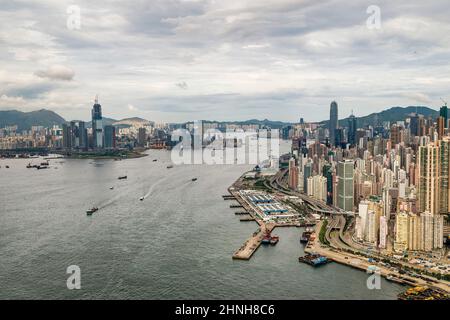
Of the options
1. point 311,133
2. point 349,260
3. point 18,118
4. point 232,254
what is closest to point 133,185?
point 232,254

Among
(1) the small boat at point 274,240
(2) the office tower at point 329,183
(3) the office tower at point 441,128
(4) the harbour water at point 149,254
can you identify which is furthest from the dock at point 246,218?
(3) the office tower at point 441,128

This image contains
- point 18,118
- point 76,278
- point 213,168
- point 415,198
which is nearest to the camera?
point 76,278

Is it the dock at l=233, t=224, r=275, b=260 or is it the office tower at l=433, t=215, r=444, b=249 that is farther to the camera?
the office tower at l=433, t=215, r=444, b=249

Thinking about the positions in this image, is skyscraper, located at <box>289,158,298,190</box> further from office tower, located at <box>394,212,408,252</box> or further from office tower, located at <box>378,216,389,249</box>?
office tower, located at <box>394,212,408,252</box>

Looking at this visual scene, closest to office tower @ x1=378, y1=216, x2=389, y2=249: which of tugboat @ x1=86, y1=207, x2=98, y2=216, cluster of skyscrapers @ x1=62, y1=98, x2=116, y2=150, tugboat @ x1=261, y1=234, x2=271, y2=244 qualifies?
tugboat @ x1=261, y1=234, x2=271, y2=244

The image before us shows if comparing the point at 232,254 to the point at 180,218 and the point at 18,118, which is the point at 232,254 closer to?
the point at 180,218

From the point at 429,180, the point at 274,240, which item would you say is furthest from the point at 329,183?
the point at 274,240

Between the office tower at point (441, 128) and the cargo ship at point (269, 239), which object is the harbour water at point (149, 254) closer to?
the cargo ship at point (269, 239)
